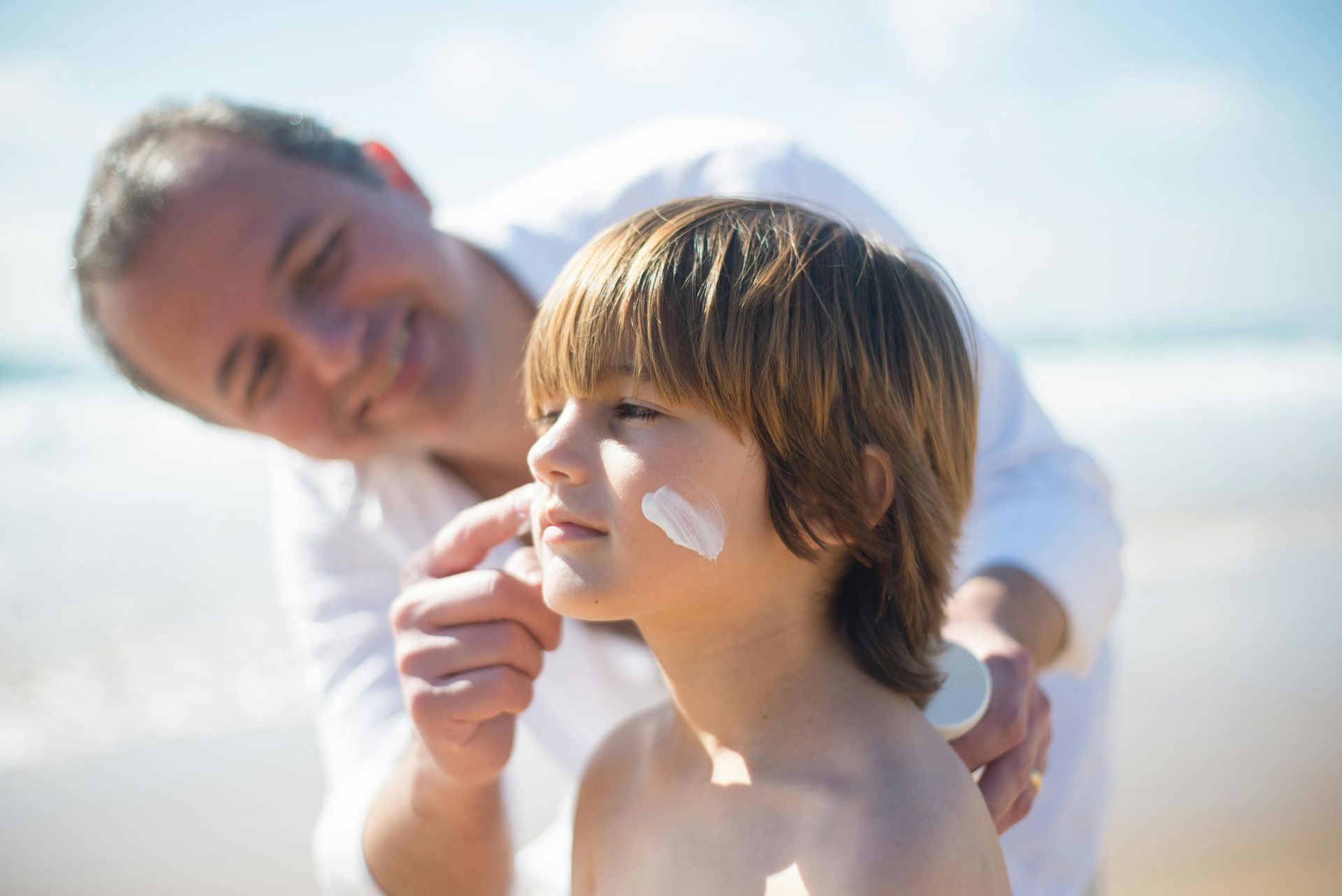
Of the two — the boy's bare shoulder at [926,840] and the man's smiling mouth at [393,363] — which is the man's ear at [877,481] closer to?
the boy's bare shoulder at [926,840]

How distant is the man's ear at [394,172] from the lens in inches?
111

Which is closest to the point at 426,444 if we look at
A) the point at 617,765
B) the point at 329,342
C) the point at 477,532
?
the point at 329,342

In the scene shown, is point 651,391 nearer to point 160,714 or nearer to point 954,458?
point 954,458

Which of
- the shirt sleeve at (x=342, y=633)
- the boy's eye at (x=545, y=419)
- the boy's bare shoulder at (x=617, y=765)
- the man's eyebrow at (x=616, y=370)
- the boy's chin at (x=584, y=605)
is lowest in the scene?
the shirt sleeve at (x=342, y=633)

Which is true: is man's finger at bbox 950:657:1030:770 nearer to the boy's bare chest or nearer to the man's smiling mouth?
the boy's bare chest

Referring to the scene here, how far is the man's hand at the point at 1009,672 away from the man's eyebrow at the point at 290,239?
1.67 metres

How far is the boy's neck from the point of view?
1457 millimetres

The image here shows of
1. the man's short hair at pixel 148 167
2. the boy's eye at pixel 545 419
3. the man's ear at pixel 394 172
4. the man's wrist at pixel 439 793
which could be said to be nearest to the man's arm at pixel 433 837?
the man's wrist at pixel 439 793

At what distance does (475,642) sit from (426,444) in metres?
1.15

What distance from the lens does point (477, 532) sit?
1694 millimetres

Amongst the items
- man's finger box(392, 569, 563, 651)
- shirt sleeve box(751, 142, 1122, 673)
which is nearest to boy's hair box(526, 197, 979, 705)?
man's finger box(392, 569, 563, 651)

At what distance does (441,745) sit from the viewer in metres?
1.70

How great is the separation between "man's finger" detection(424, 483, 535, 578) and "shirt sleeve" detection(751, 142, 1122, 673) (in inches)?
36.0

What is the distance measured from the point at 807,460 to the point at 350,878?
Answer: 1.35 m
